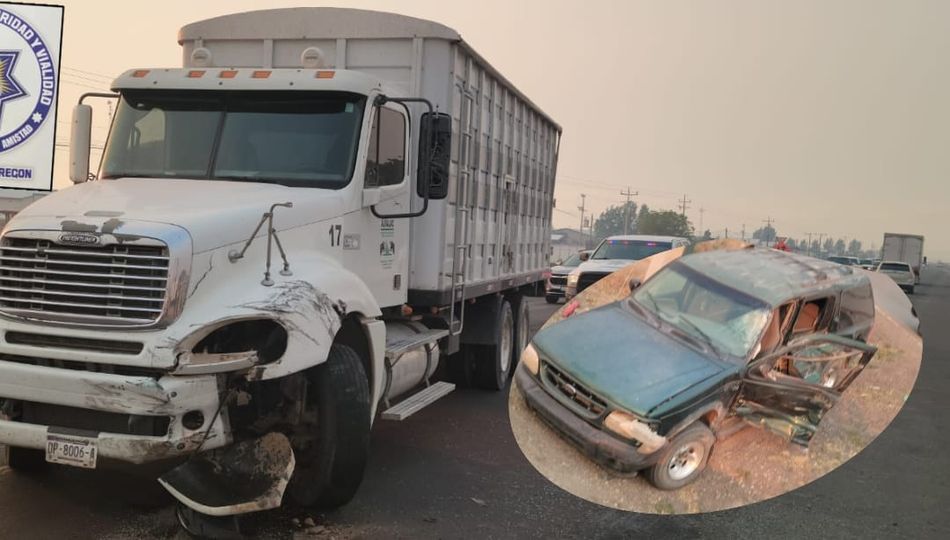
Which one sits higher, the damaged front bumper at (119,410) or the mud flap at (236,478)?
the damaged front bumper at (119,410)

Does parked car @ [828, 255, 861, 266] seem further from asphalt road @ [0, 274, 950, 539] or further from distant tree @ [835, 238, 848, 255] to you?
asphalt road @ [0, 274, 950, 539]

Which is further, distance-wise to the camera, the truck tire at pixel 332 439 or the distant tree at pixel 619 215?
the truck tire at pixel 332 439

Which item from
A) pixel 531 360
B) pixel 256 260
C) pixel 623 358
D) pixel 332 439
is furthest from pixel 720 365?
pixel 256 260

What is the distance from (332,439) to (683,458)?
3.51 metres

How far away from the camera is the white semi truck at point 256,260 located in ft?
13.0

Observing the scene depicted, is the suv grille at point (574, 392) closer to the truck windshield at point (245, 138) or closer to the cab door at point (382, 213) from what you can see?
the cab door at point (382, 213)

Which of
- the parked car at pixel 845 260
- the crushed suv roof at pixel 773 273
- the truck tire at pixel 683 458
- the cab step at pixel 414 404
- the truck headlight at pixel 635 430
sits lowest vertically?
the cab step at pixel 414 404

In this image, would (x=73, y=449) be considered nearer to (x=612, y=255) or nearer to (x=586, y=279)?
(x=612, y=255)

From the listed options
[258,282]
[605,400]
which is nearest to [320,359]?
[258,282]

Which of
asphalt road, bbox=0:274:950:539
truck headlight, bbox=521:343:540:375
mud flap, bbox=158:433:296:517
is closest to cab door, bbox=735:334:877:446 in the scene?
truck headlight, bbox=521:343:540:375

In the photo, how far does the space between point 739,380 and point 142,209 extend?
13.1ft

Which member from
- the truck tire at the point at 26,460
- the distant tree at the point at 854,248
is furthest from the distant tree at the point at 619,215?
the truck tire at the point at 26,460

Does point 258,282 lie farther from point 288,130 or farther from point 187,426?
point 288,130

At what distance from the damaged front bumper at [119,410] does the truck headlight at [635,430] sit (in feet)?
10.3
